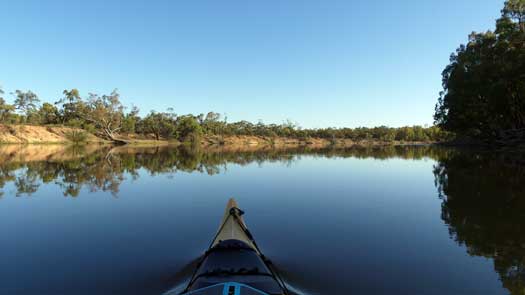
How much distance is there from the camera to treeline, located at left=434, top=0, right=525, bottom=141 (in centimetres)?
3091

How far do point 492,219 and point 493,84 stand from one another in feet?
102


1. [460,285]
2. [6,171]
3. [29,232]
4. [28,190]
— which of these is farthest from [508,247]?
[6,171]

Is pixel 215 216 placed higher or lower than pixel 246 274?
lower

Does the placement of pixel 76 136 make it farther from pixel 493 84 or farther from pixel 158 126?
pixel 493 84

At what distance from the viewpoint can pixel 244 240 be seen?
4402 millimetres

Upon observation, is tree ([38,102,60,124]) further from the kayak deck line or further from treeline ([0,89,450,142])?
the kayak deck line

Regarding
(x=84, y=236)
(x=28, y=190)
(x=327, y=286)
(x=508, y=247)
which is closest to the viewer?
(x=327, y=286)

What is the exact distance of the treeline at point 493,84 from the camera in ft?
101

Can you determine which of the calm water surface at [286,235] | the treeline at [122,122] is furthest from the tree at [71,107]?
the calm water surface at [286,235]

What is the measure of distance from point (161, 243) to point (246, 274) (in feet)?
10.5

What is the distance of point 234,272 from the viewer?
3.39m

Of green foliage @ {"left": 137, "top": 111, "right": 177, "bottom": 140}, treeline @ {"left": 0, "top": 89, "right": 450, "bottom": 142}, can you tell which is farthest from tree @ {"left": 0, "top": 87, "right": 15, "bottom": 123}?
green foliage @ {"left": 137, "top": 111, "right": 177, "bottom": 140}

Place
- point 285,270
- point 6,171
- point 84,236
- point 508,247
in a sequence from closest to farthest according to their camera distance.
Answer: point 285,270, point 508,247, point 84,236, point 6,171

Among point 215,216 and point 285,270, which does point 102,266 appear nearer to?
point 285,270
